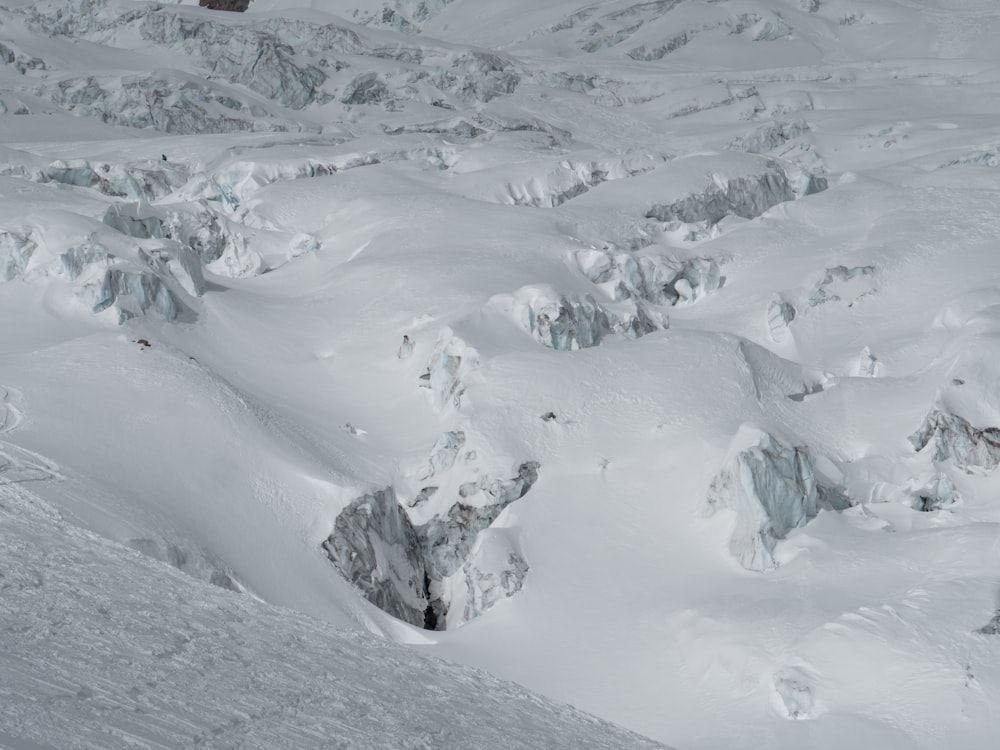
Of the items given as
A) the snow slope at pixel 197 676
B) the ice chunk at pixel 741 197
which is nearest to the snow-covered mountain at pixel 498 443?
the snow slope at pixel 197 676

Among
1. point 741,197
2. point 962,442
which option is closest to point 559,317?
point 962,442

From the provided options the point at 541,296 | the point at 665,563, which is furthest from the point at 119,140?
the point at 665,563

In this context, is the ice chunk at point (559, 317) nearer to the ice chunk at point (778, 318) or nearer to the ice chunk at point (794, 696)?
the ice chunk at point (778, 318)

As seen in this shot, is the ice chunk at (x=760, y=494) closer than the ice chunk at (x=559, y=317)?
Yes

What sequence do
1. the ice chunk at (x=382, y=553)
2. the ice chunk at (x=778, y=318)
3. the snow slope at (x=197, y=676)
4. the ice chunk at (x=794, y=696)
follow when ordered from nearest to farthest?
1. the snow slope at (x=197, y=676)
2. the ice chunk at (x=794, y=696)
3. the ice chunk at (x=382, y=553)
4. the ice chunk at (x=778, y=318)

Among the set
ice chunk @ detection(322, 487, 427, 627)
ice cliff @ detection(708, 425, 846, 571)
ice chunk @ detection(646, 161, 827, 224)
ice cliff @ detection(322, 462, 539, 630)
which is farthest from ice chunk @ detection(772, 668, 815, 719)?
ice chunk @ detection(646, 161, 827, 224)

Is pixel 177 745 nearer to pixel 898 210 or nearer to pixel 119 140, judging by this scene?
pixel 898 210

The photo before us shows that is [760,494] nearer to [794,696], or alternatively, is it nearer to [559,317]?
[794,696]
